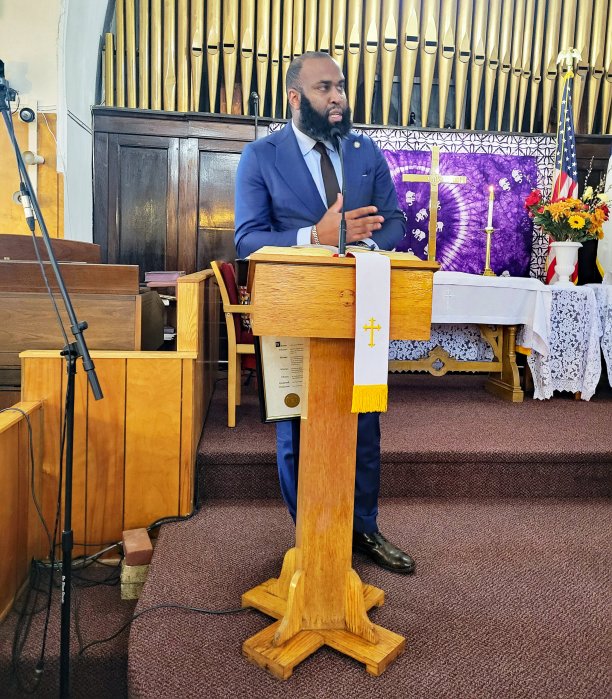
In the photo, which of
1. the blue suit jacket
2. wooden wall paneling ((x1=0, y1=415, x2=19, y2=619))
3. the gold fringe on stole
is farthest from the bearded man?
wooden wall paneling ((x1=0, y1=415, x2=19, y2=619))

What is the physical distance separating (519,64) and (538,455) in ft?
12.9

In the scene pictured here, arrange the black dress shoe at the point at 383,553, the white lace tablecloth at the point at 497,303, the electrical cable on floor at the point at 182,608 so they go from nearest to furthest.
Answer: the electrical cable on floor at the point at 182,608
the black dress shoe at the point at 383,553
the white lace tablecloth at the point at 497,303

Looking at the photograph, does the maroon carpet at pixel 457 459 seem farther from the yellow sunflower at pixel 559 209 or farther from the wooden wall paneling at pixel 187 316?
the yellow sunflower at pixel 559 209

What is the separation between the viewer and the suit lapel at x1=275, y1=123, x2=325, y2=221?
2092mm

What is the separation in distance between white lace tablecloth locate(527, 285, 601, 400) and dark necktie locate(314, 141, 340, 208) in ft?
8.05

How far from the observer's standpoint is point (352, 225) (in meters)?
1.71

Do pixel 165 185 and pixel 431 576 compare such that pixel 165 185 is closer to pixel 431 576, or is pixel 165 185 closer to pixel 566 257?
pixel 566 257

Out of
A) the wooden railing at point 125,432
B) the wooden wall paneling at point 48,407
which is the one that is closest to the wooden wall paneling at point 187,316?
the wooden railing at point 125,432

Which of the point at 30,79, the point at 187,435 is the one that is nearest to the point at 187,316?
the point at 187,435

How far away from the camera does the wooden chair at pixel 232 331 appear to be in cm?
338

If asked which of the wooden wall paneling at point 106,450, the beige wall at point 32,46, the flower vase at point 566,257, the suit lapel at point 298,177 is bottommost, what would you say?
the wooden wall paneling at point 106,450

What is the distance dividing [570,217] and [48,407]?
140 inches

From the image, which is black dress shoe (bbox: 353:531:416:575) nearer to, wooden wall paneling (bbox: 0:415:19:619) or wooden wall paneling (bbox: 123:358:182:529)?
wooden wall paneling (bbox: 123:358:182:529)

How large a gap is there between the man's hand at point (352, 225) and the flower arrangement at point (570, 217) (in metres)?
3.19
